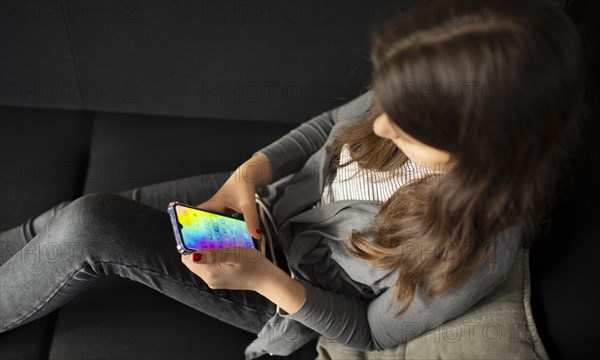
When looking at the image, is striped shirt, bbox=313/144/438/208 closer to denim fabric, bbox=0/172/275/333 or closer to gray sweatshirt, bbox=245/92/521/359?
gray sweatshirt, bbox=245/92/521/359

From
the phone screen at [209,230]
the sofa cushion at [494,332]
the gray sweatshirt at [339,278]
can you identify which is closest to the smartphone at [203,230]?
the phone screen at [209,230]

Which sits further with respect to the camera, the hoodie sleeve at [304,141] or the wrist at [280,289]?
the hoodie sleeve at [304,141]

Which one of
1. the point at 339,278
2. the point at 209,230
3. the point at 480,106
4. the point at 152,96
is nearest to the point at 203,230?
the point at 209,230

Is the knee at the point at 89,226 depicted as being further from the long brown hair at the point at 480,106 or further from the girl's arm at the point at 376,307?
the long brown hair at the point at 480,106

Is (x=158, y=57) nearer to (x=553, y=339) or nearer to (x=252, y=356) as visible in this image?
(x=252, y=356)

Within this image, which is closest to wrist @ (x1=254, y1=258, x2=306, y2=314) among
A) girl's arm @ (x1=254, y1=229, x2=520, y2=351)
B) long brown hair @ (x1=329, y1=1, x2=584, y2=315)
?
girl's arm @ (x1=254, y1=229, x2=520, y2=351)

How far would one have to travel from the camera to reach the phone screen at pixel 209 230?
2.66 ft

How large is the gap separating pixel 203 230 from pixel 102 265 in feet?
0.59

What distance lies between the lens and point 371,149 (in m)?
0.91

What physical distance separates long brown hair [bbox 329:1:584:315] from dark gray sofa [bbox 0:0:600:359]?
0.39 m

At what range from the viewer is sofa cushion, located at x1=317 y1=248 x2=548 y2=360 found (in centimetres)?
83

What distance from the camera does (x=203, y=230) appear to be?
2.78 feet

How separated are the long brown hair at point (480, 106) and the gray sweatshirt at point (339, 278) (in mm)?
49

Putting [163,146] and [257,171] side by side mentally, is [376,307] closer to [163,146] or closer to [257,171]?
[257,171]
